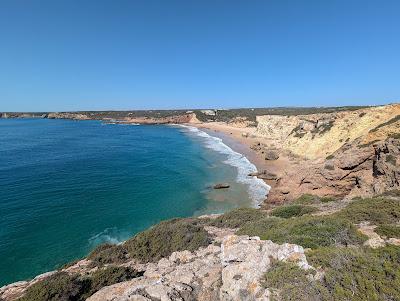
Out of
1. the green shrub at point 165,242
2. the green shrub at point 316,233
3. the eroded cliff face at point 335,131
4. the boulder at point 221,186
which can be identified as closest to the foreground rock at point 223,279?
the green shrub at point 316,233

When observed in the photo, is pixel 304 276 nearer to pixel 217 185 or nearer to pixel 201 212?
pixel 201 212

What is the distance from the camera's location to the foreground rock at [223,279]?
8031 mm

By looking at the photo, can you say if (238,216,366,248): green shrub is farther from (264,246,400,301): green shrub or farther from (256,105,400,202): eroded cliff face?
(256,105,400,202): eroded cliff face

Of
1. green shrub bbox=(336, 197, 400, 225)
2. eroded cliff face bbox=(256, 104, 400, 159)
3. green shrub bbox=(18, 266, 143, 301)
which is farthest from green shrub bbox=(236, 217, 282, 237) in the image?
eroded cliff face bbox=(256, 104, 400, 159)

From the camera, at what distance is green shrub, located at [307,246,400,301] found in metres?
6.71

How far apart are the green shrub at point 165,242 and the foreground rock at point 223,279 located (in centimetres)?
305

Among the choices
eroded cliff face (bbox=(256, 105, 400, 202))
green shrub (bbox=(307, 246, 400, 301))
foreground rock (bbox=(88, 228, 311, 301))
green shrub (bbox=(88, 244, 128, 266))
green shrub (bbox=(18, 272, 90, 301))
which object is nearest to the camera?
green shrub (bbox=(307, 246, 400, 301))

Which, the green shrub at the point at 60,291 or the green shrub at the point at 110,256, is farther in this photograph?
the green shrub at the point at 110,256

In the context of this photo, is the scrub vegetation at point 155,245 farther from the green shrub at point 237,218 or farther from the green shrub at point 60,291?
the green shrub at point 60,291

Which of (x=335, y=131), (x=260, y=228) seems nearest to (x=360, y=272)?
(x=260, y=228)

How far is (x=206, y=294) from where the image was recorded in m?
8.61

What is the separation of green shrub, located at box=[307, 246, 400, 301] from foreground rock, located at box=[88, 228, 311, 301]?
23.9 inches

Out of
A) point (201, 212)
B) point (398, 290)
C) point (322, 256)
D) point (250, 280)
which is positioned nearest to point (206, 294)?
point (250, 280)

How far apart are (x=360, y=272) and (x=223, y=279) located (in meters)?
3.79
